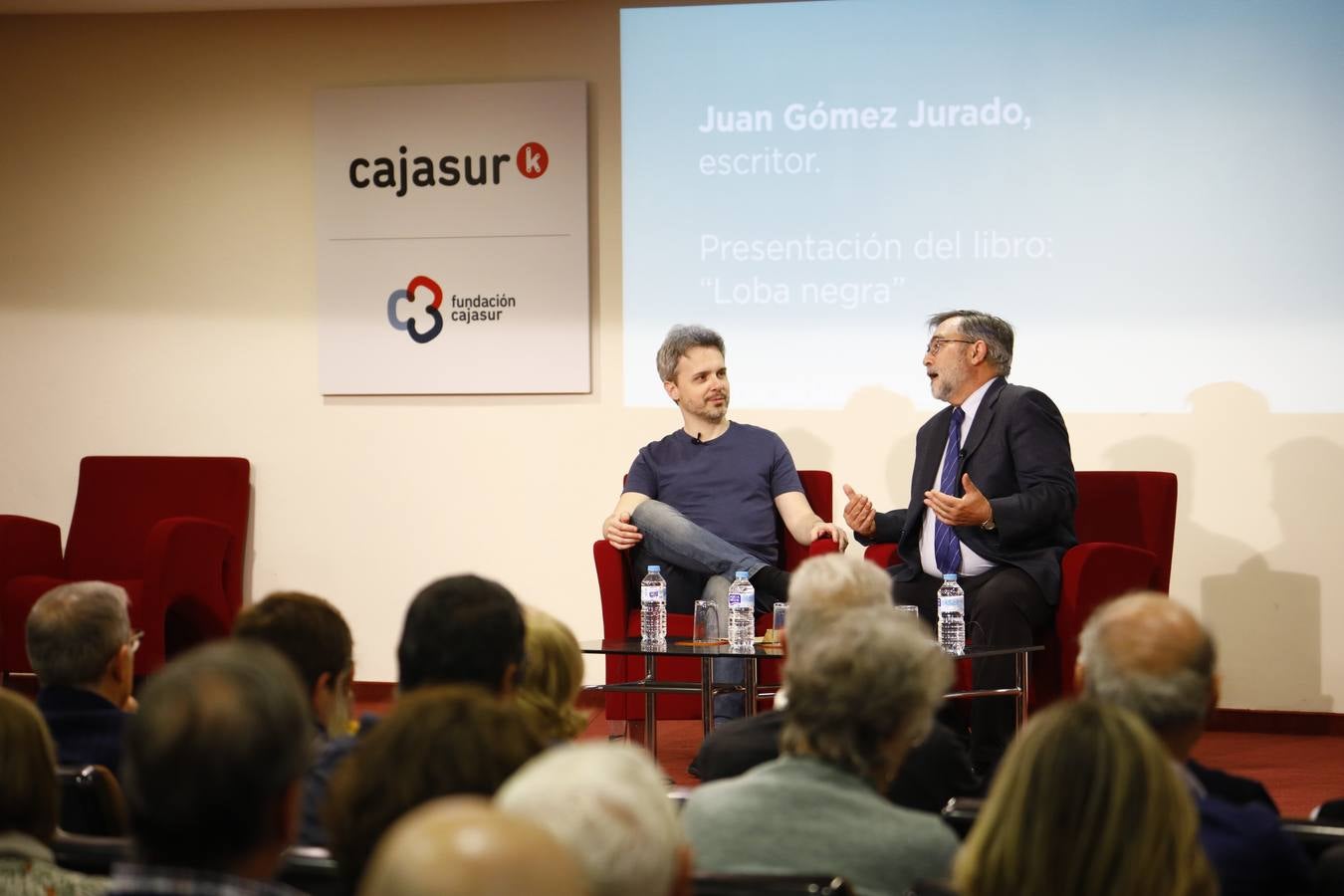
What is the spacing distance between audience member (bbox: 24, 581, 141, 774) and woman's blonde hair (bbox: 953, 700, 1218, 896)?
1.80m

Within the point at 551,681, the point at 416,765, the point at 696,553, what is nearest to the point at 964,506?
the point at 696,553

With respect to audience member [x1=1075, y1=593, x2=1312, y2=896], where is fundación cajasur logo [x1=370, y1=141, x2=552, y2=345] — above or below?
above

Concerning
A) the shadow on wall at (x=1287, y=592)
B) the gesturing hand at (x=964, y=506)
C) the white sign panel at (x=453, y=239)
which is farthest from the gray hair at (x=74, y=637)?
the shadow on wall at (x=1287, y=592)

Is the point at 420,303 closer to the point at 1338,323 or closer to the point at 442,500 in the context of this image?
the point at 442,500

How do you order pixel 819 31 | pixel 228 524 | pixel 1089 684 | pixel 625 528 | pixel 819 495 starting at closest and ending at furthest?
pixel 1089 684 < pixel 625 528 < pixel 819 495 < pixel 819 31 < pixel 228 524

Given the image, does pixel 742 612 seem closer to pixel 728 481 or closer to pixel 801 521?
pixel 801 521

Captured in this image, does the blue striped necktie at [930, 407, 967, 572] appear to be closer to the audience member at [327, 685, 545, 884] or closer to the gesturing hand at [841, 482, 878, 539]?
the gesturing hand at [841, 482, 878, 539]

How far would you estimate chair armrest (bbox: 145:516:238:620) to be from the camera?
5793 mm

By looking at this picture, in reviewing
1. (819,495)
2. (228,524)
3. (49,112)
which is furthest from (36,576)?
(819,495)

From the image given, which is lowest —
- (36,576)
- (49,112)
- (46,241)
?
(36,576)

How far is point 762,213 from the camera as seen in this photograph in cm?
628

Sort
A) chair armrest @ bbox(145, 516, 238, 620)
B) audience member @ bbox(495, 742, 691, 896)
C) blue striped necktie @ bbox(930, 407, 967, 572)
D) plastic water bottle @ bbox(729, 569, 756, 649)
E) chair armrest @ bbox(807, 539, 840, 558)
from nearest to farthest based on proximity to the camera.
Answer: audience member @ bbox(495, 742, 691, 896)
plastic water bottle @ bbox(729, 569, 756, 649)
blue striped necktie @ bbox(930, 407, 967, 572)
chair armrest @ bbox(807, 539, 840, 558)
chair armrest @ bbox(145, 516, 238, 620)

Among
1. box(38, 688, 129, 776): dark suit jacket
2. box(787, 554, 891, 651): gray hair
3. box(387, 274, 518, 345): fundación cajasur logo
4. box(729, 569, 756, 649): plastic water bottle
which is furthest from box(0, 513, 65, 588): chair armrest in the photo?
box(787, 554, 891, 651): gray hair

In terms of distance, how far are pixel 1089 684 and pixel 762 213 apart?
4.33 metres
